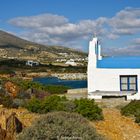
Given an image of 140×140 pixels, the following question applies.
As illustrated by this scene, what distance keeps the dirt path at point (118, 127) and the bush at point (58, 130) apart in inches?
118

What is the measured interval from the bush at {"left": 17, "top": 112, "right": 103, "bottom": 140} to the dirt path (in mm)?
2988

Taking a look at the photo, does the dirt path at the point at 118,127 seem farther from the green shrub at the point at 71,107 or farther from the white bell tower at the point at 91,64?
the white bell tower at the point at 91,64

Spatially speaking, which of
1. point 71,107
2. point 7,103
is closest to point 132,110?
point 71,107

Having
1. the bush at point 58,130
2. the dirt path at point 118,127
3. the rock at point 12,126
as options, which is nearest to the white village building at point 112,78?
the dirt path at point 118,127

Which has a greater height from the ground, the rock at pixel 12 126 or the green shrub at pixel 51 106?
the green shrub at pixel 51 106

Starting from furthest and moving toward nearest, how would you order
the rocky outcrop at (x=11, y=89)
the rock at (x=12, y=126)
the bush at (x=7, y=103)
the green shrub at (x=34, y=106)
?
1. the rocky outcrop at (x=11, y=89)
2. the bush at (x=7, y=103)
3. the green shrub at (x=34, y=106)
4. the rock at (x=12, y=126)

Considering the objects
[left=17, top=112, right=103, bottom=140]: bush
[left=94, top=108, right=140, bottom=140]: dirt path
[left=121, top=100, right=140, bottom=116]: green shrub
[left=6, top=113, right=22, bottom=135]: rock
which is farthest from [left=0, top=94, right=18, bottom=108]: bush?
[left=17, top=112, right=103, bottom=140]: bush

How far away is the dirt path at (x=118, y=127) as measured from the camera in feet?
47.6

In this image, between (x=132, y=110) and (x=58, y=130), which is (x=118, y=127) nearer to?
(x=132, y=110)

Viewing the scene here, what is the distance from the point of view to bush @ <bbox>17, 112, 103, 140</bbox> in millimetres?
10695

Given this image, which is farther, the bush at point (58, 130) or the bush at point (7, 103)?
the bush at point (7, 103)

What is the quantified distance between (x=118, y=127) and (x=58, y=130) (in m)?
5.37

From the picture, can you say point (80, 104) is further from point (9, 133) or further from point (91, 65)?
point (91, 65)

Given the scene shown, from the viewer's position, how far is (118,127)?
615 inches
